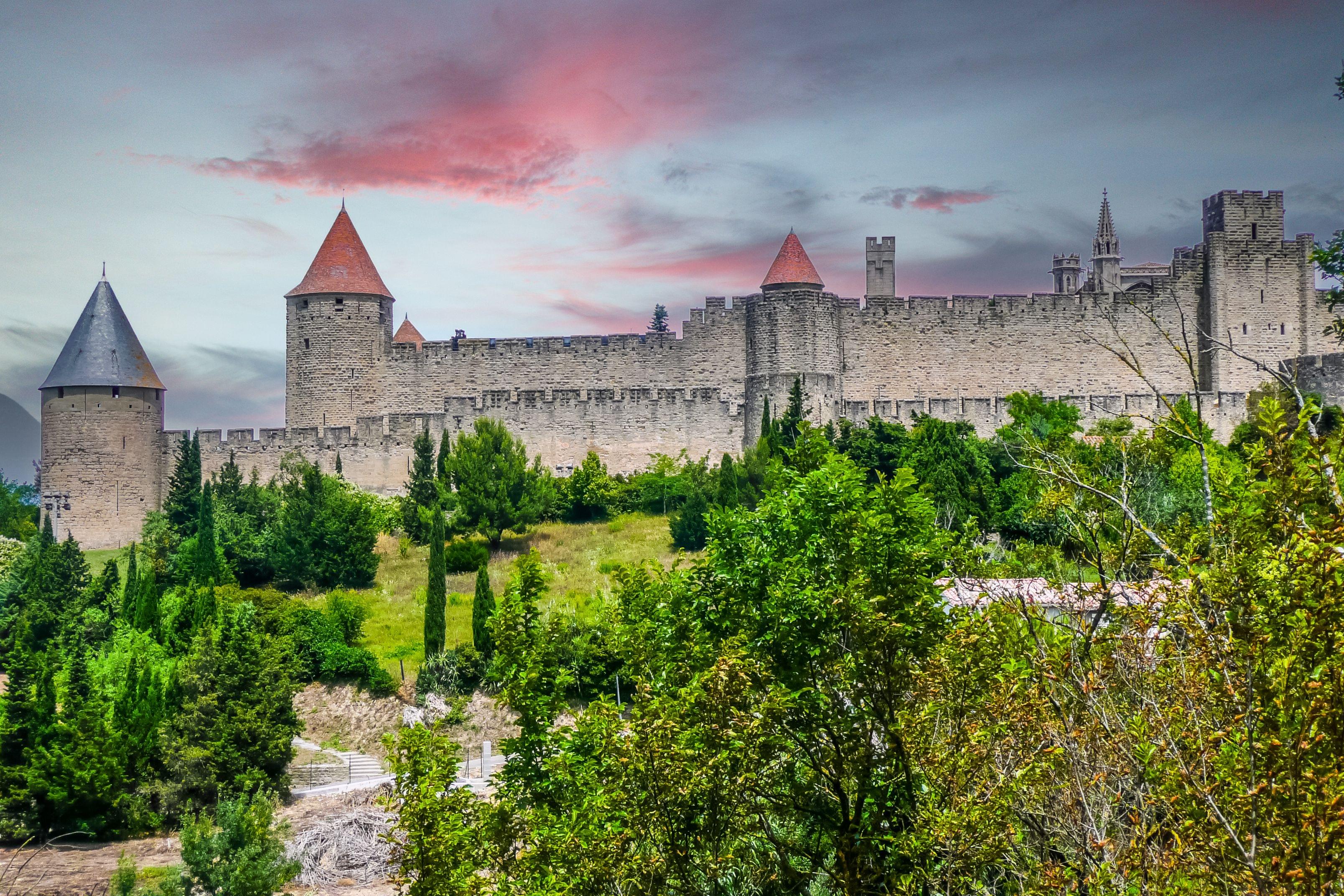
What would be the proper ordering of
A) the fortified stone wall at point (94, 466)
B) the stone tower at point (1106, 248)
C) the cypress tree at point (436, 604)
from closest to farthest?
the cypress tree at point (436, 604), the fortified stone wall at point (94, 466), the stone tower at point (1106, 248)

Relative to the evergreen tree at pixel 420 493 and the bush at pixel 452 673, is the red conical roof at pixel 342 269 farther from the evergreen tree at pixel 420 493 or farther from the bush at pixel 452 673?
the bush at pixel 452 673

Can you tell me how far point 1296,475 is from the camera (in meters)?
4.50

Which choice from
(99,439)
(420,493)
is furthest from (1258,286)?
(99,439)

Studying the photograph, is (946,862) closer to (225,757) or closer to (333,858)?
(333,858)

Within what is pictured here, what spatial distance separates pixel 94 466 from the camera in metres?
32.7

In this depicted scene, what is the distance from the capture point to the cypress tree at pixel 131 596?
24.2 m

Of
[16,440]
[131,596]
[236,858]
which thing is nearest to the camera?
[236,858]

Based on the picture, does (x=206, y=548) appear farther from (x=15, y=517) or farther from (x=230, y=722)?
(x=15, y=517)

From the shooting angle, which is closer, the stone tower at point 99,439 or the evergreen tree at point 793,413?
the evergreen tree at point 793,413

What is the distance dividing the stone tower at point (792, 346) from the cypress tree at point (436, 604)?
1145 centimetres

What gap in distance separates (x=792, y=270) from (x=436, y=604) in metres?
16.8

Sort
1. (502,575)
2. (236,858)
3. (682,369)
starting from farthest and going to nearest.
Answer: (682,369) → (502,575) → (236,858)

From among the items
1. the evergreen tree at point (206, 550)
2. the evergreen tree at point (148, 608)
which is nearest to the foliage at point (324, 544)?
the evergreen tree at point (206, 550)

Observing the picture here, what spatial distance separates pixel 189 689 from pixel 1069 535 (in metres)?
14.7
